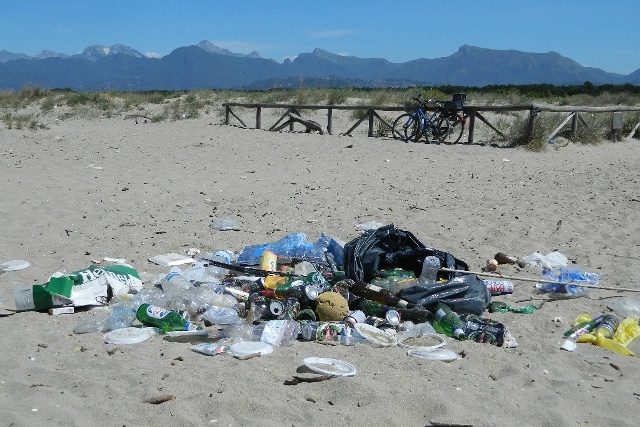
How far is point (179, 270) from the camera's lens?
5367 millimetres

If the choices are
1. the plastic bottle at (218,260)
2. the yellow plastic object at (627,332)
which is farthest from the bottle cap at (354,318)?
the yellow plastic object at (627,332)

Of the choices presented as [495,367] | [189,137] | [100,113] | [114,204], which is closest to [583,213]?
[495,367]

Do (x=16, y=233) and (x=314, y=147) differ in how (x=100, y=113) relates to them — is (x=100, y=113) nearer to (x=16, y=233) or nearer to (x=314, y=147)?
(x=314, y=147)

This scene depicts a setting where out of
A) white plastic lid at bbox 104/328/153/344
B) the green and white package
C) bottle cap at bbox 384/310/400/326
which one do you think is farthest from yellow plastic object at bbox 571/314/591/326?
the green and white package

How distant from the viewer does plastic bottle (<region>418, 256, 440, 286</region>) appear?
16.0ft

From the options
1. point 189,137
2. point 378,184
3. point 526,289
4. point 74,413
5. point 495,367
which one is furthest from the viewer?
point 189,137

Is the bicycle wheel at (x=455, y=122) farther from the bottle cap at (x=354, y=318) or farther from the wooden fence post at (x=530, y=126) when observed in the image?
the bottle cap at (x=354, y=318)

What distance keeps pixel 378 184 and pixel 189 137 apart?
6.46 metres

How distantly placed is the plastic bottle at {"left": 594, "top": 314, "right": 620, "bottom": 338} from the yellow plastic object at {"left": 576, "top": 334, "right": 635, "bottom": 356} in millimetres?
57

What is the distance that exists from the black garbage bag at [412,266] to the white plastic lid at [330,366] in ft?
3.62

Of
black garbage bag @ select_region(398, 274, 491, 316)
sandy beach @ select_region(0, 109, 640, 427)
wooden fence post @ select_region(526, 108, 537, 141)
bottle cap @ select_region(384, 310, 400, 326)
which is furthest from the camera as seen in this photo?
wooden fence post @ select_region(526, 108, 537, 141)

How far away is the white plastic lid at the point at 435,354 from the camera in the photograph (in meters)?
3.71

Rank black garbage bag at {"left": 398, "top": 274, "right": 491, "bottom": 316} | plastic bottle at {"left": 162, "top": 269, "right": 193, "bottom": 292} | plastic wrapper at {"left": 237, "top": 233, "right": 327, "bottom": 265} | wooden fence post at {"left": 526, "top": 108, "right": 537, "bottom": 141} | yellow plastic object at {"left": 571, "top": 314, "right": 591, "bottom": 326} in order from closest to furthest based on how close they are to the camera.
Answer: yellow plastic object at {"left": 571, "top": 314, "right": 591, "bottom": 326}
black garbage bag at {"left": 398, "top": 274, "right": 491, "bottom": 316}
plastic bottle at {"left": 162, "top": 269, "right": 193, "bottom": 292}
plastic wrapper at {"left": 237, "top": 233, "right": 327, "bottom": 265}
wooden fence post at {"left": 526, "top": 108, "right": 537, "bottom": 141}

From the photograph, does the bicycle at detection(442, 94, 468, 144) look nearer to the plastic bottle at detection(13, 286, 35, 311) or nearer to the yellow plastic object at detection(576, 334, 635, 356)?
the yellow plastic object at detection(576, 334, 635, 356)
